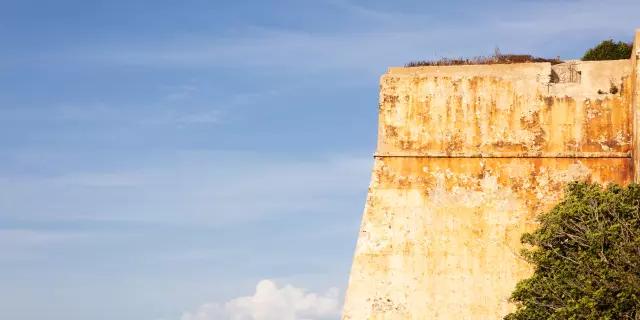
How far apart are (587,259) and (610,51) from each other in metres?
7.40

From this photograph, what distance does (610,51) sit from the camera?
18.9 meters

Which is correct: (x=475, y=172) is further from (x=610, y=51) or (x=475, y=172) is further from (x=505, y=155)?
(x=610, y=51)

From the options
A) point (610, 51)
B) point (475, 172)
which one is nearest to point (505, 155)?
point (475, 172)

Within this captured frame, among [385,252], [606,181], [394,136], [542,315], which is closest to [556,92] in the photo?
[606,181]

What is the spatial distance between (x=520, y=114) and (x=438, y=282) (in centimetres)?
350

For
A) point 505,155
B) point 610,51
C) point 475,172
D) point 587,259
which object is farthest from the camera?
point 610,51

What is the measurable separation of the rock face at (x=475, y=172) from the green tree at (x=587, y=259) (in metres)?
2.95

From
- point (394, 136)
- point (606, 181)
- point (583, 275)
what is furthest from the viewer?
point (394, 136)

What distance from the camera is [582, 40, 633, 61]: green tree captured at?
61.4 ft

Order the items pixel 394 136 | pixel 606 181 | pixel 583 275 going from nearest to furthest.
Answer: pixel 583 275 → pixel 606 181 → pixel 394 136

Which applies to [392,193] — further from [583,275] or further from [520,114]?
[583,275]

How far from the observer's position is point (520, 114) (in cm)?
1731

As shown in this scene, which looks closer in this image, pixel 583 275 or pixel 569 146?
pixel 583 275

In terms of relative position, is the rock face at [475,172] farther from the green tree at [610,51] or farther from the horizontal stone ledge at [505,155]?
the green tree at [610,51]
